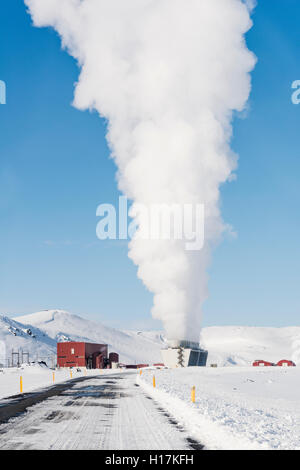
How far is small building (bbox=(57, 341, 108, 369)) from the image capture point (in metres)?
104

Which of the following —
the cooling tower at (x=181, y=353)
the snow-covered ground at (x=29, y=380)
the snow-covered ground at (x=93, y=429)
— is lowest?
the cooling tower at (x=181, y=353)

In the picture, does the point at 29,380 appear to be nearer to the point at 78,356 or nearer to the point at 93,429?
the point at 93,429

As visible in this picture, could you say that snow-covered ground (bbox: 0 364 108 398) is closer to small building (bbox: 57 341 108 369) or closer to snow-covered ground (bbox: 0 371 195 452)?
snow-covered ground (bbox: 0 371 195 452)

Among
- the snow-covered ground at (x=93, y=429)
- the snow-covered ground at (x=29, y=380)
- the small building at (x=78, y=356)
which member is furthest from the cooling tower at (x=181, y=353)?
the snow-covered ground at (x=93, y=429)

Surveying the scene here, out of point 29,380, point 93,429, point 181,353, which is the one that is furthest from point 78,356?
point 93,429

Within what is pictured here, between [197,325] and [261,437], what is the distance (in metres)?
95.4

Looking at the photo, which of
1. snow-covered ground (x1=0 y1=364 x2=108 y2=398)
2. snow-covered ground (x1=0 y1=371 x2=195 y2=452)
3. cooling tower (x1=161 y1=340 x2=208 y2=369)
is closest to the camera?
snow-covered ground (x1=0 y1=371 x2=195 y2=452)

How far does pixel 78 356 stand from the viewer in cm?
10456

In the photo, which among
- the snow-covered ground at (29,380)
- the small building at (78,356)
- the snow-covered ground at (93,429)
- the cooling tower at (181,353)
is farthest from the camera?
the cooling tower at (181,353)

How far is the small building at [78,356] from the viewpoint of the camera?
104m

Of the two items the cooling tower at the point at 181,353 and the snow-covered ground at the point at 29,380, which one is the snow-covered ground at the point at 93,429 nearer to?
the snow-covered ground at the point at 29,380

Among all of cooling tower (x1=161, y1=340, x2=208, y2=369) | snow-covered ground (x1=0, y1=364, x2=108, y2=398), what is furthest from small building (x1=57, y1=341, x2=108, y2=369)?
snow-covered ground (x1=0, y1=364, x2=108, y2=398)
